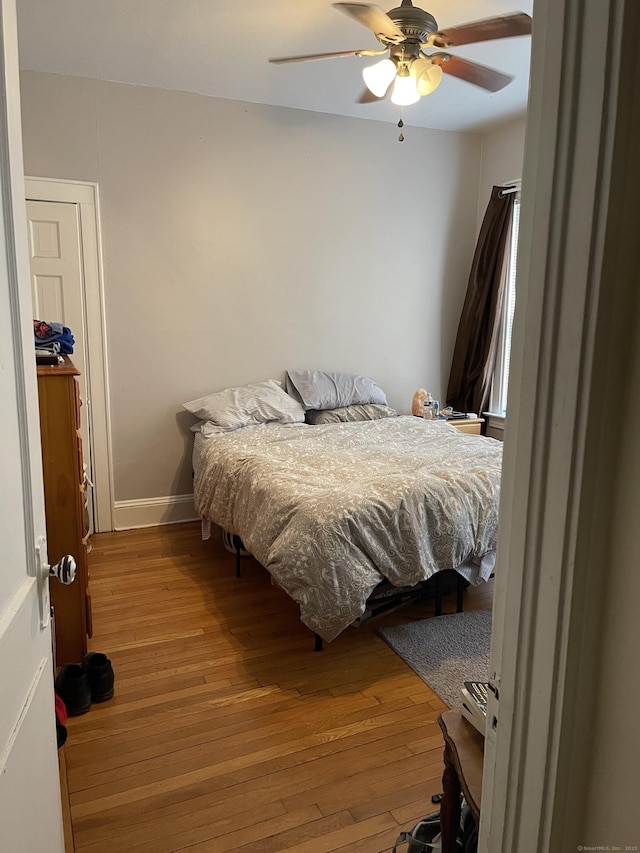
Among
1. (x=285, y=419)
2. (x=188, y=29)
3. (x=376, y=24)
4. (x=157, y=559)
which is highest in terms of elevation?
(x=188, y=29)

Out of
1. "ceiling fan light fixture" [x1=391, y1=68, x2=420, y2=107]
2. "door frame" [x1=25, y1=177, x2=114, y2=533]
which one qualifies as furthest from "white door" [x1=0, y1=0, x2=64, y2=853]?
"door frame" [x1=25, y1=177, x2=114, y2=533]

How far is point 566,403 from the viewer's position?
2.16 ft

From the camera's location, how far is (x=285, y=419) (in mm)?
3961

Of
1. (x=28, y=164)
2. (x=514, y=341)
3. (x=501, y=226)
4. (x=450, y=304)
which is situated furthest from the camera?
(x=450, y=304)

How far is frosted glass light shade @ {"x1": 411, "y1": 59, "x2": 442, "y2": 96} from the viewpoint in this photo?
2.47 meters

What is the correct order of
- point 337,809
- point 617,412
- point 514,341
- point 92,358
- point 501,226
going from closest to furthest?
1. point 617,412
2. point 514,341
3. point 337,809
4. point 92,358
5. point 501,226

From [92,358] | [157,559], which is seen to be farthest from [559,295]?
[92,358]

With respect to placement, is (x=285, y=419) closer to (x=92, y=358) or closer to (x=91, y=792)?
(x=92, y=358)

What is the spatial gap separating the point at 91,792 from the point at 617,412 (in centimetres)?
190

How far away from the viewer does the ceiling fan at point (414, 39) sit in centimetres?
225

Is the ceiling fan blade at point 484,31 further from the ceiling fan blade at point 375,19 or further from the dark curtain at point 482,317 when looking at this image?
the dark curtain at point 482,317

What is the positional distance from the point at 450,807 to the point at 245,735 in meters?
1.03

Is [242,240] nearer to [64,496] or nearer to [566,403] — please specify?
[64,496]

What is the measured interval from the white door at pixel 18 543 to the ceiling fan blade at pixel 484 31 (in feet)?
6.20
